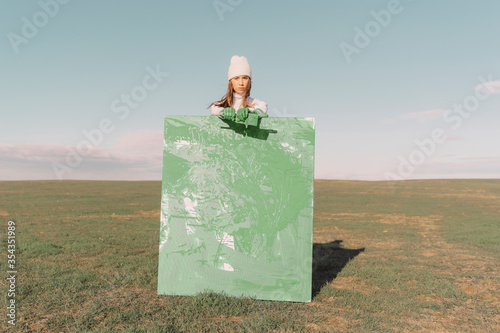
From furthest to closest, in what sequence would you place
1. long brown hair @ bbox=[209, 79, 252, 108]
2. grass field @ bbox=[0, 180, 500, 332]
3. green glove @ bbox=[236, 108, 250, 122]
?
long brown hair @ bbox=[209, 79, 252, 108] < green glove @ bbox=[236, 108, 250, 122] < grass field @ bbox=[0, 180, 500, 332]

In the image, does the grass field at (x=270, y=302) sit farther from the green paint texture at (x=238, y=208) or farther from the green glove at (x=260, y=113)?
the green glove at (x=260, y=113)

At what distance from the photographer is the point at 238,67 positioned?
16.8 ft

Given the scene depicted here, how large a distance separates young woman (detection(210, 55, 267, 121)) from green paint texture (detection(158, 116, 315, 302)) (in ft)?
1.34

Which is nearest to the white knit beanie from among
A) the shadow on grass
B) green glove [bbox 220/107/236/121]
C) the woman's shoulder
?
the woman's shoulder

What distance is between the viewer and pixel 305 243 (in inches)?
188

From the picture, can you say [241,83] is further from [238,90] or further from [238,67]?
[238,67]

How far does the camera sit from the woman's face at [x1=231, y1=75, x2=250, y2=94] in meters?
5.15

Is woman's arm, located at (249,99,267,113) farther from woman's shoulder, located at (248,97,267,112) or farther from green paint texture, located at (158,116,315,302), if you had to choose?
green paint texture, located at (158,116,315,302)

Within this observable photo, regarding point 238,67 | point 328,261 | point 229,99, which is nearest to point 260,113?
point 229,99

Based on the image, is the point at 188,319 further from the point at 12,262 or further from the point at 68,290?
the point at 12,262

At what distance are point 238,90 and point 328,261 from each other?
470 cm

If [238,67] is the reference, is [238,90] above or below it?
below

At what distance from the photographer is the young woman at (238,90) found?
512cm

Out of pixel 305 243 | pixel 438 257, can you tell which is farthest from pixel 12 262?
pixel 438 257
